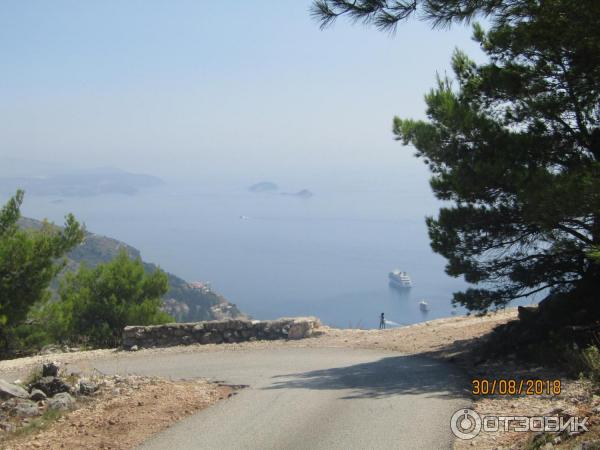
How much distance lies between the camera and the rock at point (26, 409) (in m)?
8.10

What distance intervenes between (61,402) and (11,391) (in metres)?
1.05

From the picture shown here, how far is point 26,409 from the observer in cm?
820

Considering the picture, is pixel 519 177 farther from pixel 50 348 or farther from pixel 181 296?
pixel 181 296

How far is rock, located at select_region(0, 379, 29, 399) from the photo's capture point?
8.80 metres

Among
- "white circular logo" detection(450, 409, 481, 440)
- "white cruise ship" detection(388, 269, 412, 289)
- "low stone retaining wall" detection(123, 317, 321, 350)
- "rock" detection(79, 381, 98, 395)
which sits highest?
"white cruise ship" detection(388, 269, 412, 289)

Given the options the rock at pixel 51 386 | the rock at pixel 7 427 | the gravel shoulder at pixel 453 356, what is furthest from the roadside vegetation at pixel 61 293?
the rock at pixel 7 427

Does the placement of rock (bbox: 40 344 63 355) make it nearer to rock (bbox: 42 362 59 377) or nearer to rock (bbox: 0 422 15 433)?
rock (bbox: 42 362 59 377)

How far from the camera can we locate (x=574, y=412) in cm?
596

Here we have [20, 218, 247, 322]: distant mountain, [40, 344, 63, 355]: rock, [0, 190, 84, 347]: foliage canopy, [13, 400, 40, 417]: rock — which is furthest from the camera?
[20, 218, 247, 322]: distant mountain

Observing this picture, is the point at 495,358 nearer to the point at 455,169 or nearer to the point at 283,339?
the point at 455,169

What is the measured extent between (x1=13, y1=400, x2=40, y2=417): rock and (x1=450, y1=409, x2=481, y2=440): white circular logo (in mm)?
5495

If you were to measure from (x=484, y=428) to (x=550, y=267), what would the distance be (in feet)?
20.0

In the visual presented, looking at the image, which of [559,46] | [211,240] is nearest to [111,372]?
[559,46]
